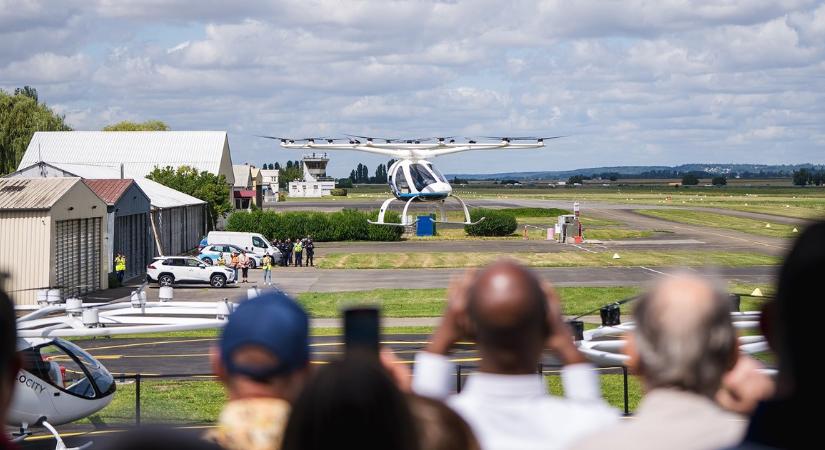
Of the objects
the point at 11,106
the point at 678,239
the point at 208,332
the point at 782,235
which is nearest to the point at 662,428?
the point at 208,332

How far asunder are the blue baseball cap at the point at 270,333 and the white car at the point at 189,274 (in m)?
43.1

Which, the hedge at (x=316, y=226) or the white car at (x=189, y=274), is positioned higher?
the hedge at (x=316, y=226)

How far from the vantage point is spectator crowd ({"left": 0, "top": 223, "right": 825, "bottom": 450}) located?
271 cm

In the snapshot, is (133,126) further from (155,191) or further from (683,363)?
(683,363)

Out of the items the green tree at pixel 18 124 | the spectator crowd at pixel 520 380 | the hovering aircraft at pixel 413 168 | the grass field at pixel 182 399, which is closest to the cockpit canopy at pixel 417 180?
the hovering aircraft at pixel 413 168

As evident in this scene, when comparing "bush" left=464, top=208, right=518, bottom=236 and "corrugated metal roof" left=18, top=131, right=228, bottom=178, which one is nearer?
"bush" left=464, top=208, right=518, bottom=236

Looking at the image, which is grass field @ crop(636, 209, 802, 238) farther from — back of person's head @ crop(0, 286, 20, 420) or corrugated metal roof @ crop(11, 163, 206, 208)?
back of person's head @ crop(0, 286, 20, 420)

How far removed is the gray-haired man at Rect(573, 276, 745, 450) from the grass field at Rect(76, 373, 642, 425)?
14.1m

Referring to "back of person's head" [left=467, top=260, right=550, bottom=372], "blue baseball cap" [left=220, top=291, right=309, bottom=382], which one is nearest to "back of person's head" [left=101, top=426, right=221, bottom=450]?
"blue baseball cap" [left=220, top=291, right=309, bottom=382]

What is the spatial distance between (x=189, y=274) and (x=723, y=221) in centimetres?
6089

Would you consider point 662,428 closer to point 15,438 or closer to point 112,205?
point 15,438

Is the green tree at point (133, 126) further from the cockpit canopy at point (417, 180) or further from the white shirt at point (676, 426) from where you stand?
the white shirt at point (676, 426)

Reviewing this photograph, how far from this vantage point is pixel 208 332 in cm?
3253

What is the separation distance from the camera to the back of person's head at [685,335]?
3.49m
